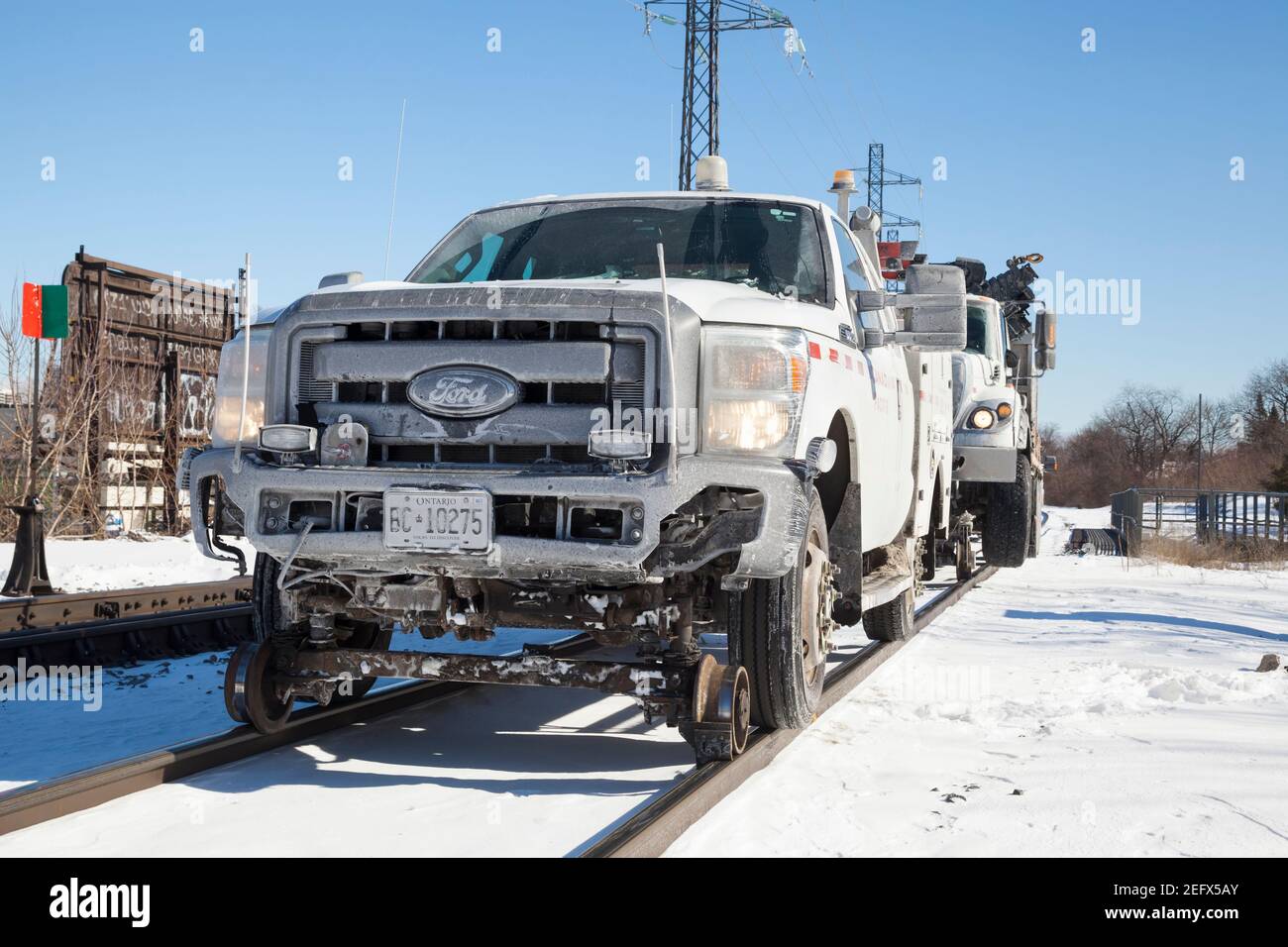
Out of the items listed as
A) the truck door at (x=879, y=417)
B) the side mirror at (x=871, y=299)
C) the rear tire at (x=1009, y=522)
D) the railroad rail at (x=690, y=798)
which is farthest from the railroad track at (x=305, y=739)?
the rear tire at (x=1009, y=522)

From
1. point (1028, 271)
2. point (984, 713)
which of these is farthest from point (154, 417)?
point (984, 713)

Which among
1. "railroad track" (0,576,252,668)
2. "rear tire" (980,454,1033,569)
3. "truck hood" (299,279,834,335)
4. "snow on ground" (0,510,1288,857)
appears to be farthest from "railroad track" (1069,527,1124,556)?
"truck hood" (299,279,834,335)

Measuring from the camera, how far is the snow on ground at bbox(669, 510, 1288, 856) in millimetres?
3754

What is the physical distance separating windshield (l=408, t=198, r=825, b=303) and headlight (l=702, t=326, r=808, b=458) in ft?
3.64

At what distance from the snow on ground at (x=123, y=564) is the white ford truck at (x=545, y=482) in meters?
5.63

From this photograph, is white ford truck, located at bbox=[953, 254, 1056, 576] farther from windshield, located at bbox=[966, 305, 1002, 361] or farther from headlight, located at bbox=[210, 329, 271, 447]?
headlight, located at bbox=[210, 329, 271, 447]

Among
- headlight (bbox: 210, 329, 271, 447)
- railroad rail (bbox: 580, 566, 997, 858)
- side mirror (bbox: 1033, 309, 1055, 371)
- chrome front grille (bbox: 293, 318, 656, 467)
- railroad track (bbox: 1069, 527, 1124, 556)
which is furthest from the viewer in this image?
railroad track (bbox: 1069, 527, 1124, 556)

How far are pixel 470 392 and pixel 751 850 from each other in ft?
5.75

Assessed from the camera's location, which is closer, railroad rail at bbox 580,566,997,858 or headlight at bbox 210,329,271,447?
railroad rail at bbox 580,566,997,858

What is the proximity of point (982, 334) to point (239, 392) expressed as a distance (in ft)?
32.1

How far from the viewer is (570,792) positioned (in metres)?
4.38

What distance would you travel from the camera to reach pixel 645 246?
5602 millimetres

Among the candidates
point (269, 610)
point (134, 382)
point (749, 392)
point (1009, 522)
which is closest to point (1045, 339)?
point (1009, 522)
